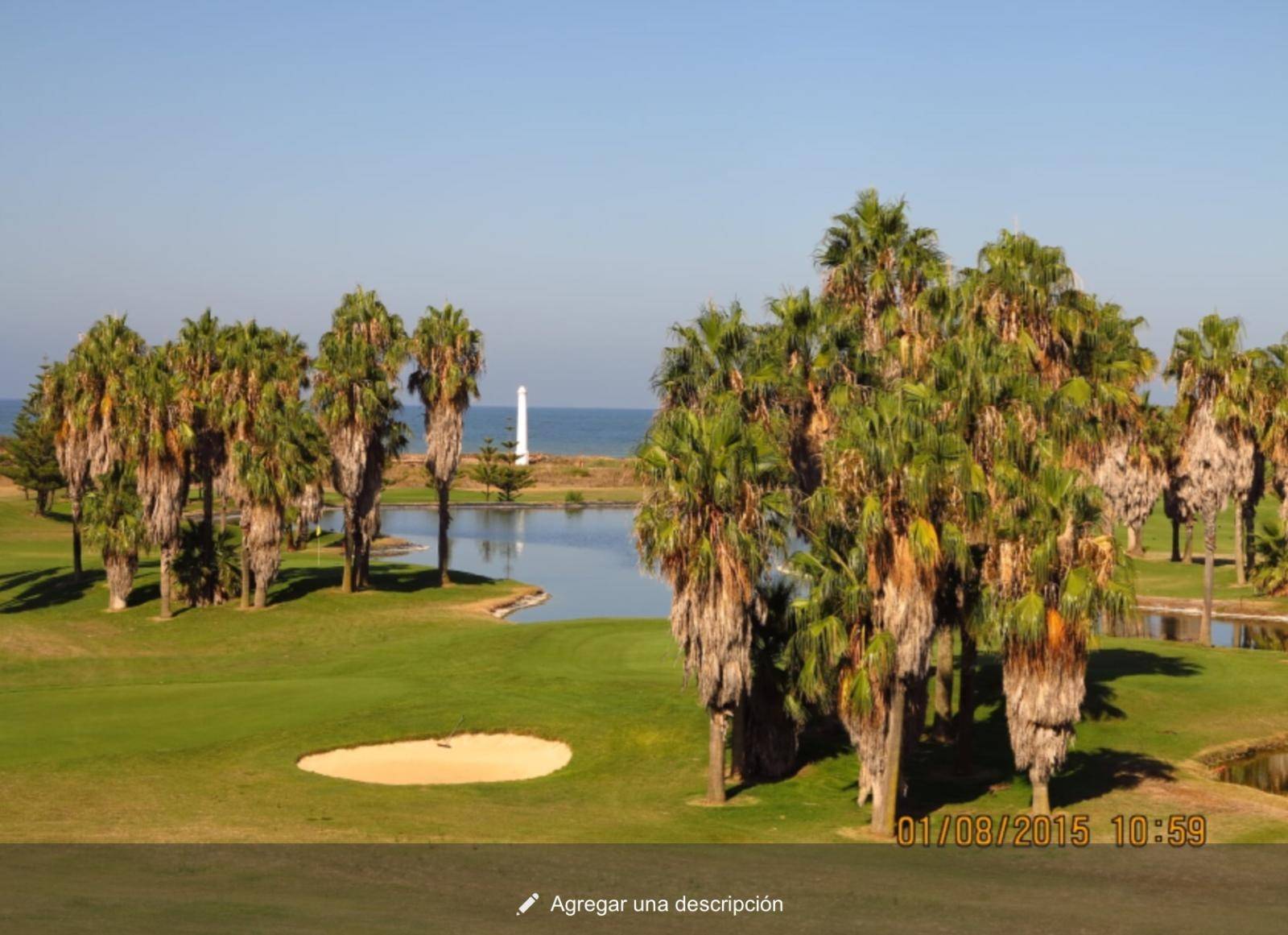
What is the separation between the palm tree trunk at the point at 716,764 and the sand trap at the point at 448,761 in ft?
17.4

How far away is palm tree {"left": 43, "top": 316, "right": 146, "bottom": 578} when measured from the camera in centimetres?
6381

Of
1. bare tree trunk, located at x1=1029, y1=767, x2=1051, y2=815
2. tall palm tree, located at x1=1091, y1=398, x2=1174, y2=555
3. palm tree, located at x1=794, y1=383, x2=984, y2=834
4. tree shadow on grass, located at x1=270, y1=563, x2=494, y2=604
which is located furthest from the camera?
tall palm tree, located at x1=1091, y1=398, x2=1174, y2=555

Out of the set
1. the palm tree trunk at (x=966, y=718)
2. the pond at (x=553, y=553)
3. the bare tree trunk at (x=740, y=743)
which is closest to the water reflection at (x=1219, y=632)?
the pond at (x=553, y=553)

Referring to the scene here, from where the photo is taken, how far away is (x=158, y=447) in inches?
2394

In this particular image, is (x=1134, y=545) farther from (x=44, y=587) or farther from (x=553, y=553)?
(x=44, y=587)

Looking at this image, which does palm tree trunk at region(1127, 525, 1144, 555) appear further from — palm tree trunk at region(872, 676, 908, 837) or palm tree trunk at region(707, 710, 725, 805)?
palm tree trunk at region(872, 676, 908, 837)

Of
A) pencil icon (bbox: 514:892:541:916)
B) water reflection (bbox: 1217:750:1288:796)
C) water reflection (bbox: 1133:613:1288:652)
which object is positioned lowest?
water reflection (bbox: 1217:750:1288:796)

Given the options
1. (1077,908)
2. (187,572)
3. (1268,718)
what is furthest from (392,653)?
(1077,908)

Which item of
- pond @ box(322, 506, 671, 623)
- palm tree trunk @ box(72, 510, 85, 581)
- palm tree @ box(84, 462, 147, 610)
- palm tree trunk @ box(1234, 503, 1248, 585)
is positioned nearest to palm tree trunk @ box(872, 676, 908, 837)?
pond @ box(322, 506, 671, 623)

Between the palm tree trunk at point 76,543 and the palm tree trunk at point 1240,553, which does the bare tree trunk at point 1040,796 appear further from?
the palm tree trunk at point 76,543

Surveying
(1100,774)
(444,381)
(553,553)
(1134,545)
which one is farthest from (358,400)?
(1134,545)

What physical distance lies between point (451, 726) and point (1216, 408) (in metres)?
30.2

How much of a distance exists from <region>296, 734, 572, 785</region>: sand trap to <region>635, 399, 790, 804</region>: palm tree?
23.0 feet

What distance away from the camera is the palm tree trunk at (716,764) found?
108ft
